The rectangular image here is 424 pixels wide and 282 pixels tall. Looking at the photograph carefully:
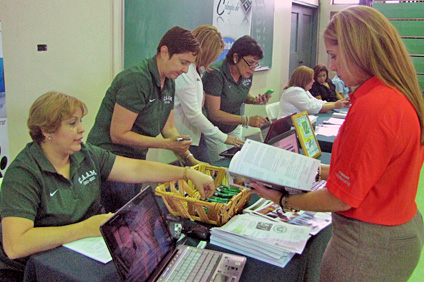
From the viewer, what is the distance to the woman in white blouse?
7.99 feet

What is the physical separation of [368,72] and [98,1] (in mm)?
2372

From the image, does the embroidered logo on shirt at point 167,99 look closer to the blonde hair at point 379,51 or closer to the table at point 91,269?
the table at point 91,269

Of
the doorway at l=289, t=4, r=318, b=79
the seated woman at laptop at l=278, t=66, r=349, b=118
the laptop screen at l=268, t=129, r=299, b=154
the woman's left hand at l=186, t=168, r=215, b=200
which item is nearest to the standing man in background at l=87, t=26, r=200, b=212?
the woman's left hand at l=186, t=168, r=215, b=200

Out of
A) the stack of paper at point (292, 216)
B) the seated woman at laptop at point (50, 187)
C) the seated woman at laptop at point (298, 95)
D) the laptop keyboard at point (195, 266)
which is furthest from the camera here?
the seated woman at laptop at point (298, 95)

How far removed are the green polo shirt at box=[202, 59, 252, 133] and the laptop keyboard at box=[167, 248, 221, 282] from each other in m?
1.61

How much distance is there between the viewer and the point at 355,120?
1.05 metres

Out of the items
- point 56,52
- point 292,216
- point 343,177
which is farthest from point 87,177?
point 56,52

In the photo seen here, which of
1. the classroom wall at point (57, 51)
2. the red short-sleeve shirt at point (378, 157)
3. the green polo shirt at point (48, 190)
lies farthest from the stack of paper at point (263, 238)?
the classroom wall at point (57, 51)

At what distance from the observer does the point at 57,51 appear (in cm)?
266

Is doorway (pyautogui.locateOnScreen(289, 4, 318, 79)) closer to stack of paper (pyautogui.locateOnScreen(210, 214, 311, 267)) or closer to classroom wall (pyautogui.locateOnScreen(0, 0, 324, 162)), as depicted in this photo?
classroom wall (pyautogui.locateOnScreen(0, 0, 324, 162))

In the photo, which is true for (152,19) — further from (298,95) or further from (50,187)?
(50,187)

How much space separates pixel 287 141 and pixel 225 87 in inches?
A: 27.8

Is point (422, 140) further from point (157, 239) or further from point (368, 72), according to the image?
point (157, 239)

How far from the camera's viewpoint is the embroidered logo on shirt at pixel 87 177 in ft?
4.97
